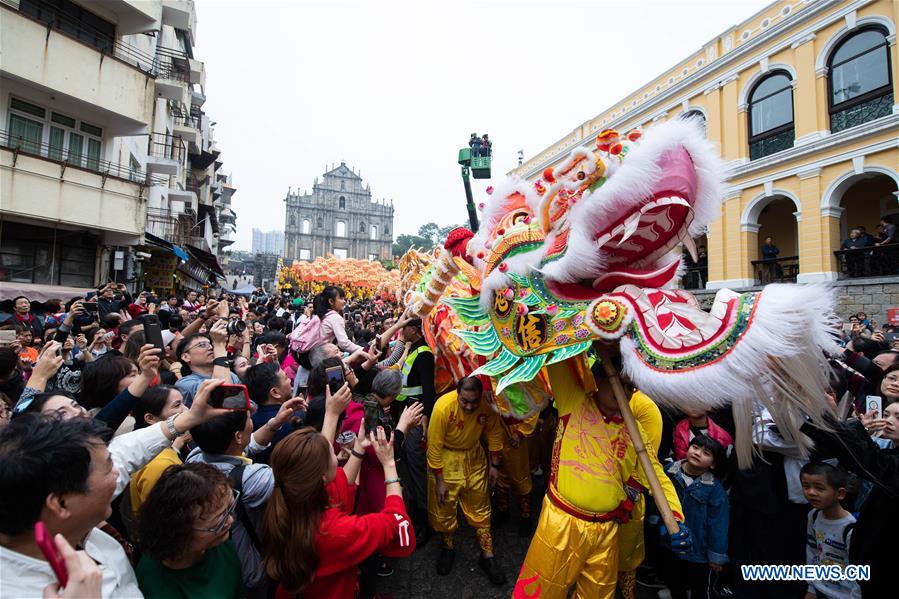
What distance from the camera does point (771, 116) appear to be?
11.5 m

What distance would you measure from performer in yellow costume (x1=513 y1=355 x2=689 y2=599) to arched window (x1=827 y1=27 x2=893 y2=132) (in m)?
11.9

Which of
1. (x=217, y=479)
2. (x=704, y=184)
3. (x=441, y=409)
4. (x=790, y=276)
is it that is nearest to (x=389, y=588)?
(x=441, y=409)

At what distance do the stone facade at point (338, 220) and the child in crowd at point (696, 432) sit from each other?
5894cm

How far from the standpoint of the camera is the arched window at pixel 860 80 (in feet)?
31.1

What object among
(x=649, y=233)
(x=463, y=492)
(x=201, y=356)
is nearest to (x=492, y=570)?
(x=463, y=492)

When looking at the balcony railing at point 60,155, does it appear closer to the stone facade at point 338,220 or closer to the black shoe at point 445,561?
the black shoe at point 445,561

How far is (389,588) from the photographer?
3000mm

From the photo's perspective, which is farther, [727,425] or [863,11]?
[863,11]

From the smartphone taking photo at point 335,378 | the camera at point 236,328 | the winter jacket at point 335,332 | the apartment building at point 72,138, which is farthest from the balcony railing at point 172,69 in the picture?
the smartphone taking photo at point 335,378

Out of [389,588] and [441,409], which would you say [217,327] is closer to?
[441,409]

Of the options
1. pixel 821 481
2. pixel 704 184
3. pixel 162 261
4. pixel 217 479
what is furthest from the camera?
pixel 162 261

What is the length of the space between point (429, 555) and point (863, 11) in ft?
45.5

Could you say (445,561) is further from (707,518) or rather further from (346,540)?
(707,518)

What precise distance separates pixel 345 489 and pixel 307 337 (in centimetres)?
325
